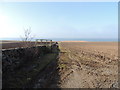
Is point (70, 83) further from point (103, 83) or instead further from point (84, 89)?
point (103, 83)

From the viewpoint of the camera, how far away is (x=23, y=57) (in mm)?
9500

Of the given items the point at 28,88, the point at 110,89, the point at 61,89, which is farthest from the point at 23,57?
the point at 110,89

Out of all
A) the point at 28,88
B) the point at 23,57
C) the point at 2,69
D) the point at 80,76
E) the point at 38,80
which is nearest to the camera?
the point at 28,88

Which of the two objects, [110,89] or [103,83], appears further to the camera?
[103,83]

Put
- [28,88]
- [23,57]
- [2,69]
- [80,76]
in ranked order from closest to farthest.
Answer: [28,88], [2,69], [80,76], [23,57]

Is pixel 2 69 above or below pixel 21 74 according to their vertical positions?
above

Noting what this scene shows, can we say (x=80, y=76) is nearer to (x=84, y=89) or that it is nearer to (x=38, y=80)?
(x=84, y=89)

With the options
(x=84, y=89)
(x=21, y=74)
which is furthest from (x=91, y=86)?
(x=21, y=74)

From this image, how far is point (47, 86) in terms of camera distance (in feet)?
21.0

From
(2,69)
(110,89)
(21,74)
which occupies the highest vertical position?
(2,69)

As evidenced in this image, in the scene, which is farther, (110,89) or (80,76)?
(80,76)

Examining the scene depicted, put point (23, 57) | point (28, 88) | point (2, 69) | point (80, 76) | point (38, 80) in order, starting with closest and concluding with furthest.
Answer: point (28, 88) < point (2, 69) < point (38, 80) < point (80, 76) < point (23, 57)

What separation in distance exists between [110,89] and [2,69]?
5199 millimetres

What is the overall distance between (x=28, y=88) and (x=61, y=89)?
1490 millimetres
